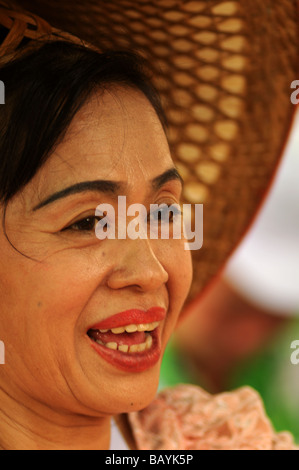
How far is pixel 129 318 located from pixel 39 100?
15.7 inches

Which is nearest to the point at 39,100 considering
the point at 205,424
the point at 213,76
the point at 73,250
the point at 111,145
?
the point at 111,145

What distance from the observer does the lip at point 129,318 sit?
3.58ft

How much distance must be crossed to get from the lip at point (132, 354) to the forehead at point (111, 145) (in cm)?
23

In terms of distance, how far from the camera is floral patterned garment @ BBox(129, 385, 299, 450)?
1.37 m

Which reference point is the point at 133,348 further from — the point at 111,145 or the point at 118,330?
the point at 111,145

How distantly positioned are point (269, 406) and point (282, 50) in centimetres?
212

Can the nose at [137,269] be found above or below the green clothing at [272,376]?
above

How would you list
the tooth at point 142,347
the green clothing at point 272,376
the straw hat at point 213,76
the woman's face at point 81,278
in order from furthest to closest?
the green clothing at point 272,376
the straw hat at point 213,76
the tooth at point 142,347
the woman's face at point 81,278

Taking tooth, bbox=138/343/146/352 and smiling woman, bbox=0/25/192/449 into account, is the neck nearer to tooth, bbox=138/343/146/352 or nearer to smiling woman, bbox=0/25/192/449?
smiling woman, bbox=0/25/192/449

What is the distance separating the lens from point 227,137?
5.32ft

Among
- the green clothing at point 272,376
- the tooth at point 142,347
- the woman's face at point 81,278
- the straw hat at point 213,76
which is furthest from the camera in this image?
the green clothing at point 272,376

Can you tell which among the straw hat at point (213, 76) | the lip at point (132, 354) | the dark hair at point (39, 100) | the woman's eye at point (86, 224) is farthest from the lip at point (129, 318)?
the straw hat at point (213, 76)

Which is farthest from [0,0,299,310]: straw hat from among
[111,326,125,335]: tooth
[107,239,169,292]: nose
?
[111,326,125,335]: tooth

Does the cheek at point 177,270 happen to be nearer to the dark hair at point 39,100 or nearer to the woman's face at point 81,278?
the woman's face at point 81,278
